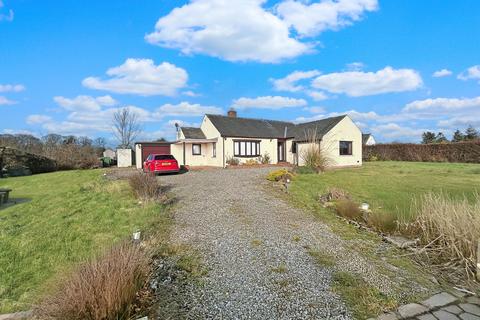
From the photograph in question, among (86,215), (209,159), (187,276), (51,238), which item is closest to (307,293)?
(187,276)

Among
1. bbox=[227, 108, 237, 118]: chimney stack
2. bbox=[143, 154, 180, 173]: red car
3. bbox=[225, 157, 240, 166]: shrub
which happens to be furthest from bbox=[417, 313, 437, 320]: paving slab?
bbox=[227, 108, 237, 118]: chimney stack

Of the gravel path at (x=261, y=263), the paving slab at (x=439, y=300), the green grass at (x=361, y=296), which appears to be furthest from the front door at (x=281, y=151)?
the paving slab at (x=439, y=300)

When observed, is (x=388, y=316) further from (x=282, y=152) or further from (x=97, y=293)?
(x=282, y=152)

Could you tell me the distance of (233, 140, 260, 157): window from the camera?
26484 mm

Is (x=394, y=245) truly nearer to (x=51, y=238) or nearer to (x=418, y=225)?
(x=418, y=225)

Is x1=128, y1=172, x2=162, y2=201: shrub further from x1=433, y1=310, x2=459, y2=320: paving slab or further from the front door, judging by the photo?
the front door

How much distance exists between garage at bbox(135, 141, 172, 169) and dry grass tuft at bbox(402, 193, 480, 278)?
2749 centimetres

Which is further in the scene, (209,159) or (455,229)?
(209,159)

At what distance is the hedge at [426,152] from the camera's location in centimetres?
2998

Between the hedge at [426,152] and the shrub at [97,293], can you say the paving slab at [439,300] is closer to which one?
the shrub at [97,293]

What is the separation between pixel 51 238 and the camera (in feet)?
22.4

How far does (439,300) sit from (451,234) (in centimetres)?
201

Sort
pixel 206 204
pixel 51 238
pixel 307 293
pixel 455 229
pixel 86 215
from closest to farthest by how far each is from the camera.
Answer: pixel 307 293, pixel 455 229, pixel 51 238, pixel 86 215, pixel 206 204

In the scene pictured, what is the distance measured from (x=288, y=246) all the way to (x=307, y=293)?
1863 millimetres
